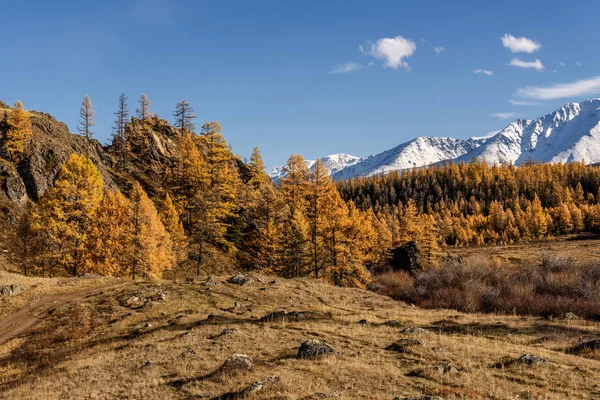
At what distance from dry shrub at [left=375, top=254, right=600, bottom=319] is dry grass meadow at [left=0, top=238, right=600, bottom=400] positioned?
7.72m

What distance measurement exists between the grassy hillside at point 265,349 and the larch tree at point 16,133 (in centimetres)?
3817

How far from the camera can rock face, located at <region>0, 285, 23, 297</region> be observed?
2942 centimetres

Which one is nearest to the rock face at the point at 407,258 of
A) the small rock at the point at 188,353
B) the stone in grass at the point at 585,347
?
the stone in grass at the point at 585,347

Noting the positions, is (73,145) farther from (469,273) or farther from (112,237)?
(469,273)

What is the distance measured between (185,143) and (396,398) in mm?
78743

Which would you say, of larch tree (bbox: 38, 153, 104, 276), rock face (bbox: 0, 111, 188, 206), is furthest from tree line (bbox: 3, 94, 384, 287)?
rock face (bbox: 0, 111, 188, 206)

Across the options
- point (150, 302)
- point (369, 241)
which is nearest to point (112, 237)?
point (150, 302)

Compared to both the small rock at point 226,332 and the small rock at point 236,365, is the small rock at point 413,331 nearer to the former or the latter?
the small rock at point 226,332

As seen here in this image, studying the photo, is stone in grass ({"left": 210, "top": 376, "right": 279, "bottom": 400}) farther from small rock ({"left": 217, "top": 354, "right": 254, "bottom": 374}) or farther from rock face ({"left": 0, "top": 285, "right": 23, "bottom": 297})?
rock face ({"left": 0, "top": 285, "right": 23, "bottom": 297})

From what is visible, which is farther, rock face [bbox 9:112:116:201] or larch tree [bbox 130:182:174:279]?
rock face [bbox 9:112:116:201]

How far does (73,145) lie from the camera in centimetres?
7444

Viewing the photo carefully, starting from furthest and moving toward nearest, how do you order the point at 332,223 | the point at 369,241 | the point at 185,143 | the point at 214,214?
the point at 185,143 < the point at 369,241 < the point at 214,214 < the point at 332,223

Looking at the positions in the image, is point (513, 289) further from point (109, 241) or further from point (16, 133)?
point (16, 133)

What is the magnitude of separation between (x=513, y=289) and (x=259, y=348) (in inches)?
1169
